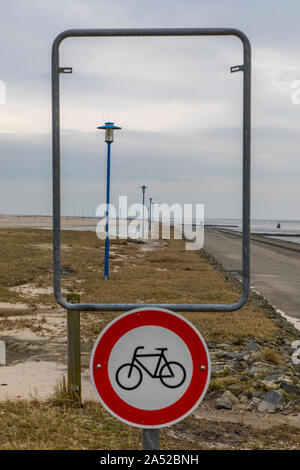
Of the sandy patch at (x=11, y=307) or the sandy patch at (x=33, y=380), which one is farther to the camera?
the sandy patch at (x=11, y=307)

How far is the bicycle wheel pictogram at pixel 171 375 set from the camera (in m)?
2.55

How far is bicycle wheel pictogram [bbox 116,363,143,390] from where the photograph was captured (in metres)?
2.54

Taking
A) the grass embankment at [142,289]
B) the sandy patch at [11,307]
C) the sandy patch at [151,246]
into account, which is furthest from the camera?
the sandy patch at [151,246]

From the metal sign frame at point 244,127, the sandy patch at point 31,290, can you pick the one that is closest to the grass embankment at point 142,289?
the sandy patch at point 31,290

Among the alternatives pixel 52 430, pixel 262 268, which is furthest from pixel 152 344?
pixel 262 268

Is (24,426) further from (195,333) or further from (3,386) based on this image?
(195,333)

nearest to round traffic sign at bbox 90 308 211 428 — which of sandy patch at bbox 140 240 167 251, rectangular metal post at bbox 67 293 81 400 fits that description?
rectangular metal post at bbox 67 293 81 400

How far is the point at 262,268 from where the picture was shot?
1044 inches

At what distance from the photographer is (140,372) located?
2.54 metres

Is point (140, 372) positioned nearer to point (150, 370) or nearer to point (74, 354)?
point (150, 370)

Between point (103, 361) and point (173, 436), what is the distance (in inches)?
111

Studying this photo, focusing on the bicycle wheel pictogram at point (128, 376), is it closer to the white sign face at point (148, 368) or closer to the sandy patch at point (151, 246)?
the white sign face at point (148, 368)

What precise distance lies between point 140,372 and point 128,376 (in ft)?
0.21

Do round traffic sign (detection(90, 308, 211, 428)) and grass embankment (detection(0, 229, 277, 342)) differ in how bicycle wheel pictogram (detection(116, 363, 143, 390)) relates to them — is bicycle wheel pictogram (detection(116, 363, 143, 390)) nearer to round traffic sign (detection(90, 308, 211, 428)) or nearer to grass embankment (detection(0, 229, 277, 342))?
round traffic sign (detection(90, 308, 211, 428))
